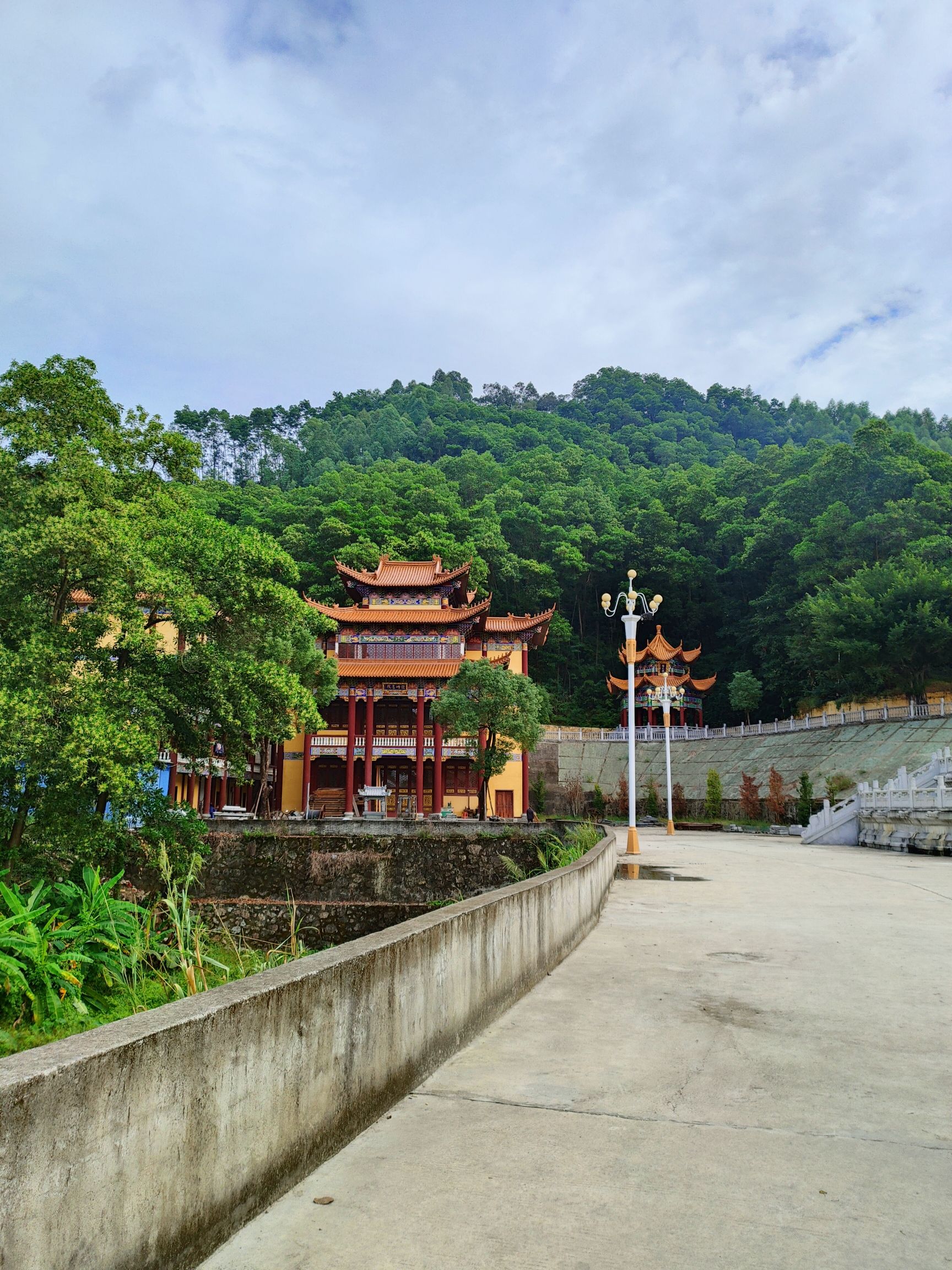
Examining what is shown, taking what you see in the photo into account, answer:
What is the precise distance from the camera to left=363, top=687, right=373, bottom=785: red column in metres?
36.6

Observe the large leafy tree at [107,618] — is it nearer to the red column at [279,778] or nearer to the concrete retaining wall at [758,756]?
the red column at [279,778]

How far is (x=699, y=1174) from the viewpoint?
3.04 metres

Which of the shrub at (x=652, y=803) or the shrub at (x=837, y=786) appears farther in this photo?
the shrub at (x=652, y=803)

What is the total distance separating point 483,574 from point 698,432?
7152 cm

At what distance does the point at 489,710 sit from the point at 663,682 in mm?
29559

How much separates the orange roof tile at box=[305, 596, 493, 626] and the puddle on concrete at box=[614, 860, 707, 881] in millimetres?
21535

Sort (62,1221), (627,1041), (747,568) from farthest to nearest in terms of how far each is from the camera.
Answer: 1. (747,568)
2. (627,1041)
3. (62,1221)

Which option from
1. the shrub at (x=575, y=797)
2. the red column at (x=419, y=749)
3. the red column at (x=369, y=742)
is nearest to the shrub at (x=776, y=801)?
the shrub at (x=575, y=797)

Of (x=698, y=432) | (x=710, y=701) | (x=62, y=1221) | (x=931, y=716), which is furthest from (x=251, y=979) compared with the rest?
(x=698, y=432)

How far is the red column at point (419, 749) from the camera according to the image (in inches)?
1405

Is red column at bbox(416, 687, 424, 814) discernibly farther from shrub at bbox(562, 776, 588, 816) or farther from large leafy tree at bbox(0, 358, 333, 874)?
large leafy tree at bbox(0, 358, 333, 874)

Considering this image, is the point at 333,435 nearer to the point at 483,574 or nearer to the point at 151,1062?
the point at 483,574

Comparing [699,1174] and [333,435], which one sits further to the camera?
[333,435]

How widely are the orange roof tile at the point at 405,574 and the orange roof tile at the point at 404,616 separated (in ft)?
4.26
